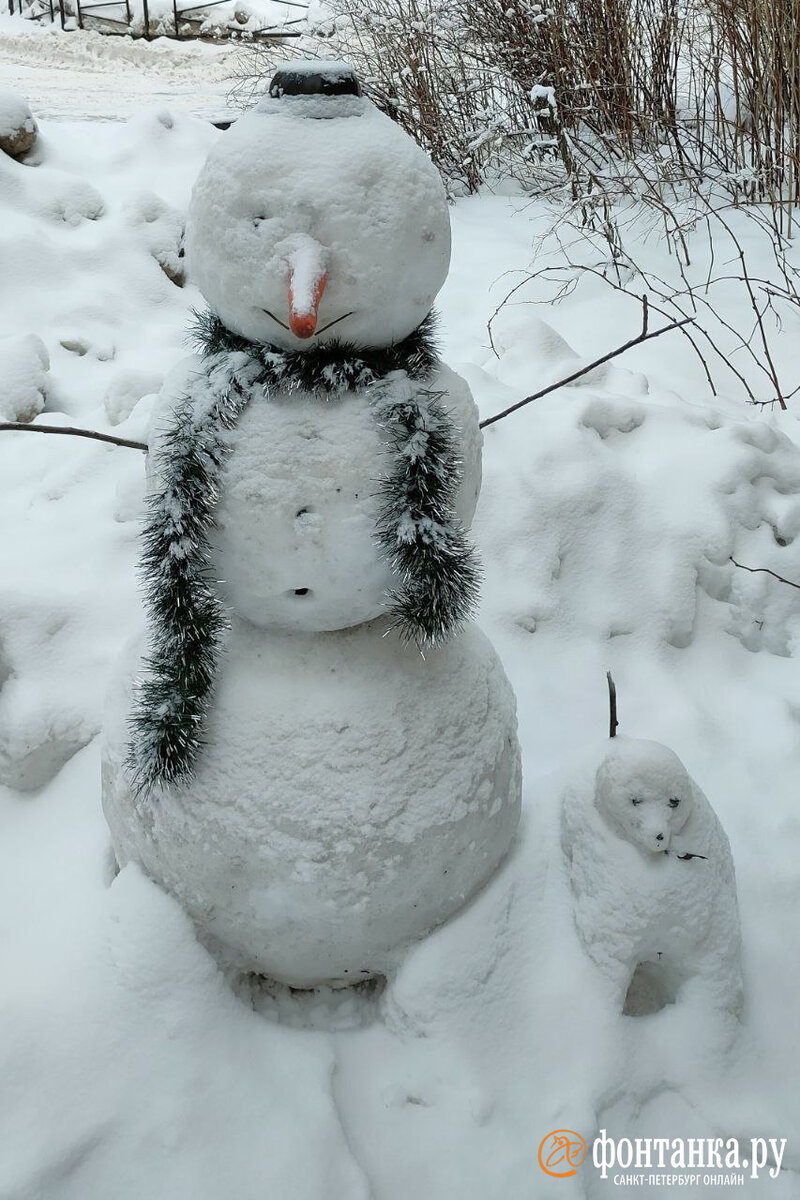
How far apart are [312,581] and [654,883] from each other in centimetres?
68

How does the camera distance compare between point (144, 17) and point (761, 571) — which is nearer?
point (761, 571)

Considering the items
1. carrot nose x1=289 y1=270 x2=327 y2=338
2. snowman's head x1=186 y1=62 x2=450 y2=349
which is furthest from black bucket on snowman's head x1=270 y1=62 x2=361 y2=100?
carrot nose x1=289 y1=270 x2=327 y2=338

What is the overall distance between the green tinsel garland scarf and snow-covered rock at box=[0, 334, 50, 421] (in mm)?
1843

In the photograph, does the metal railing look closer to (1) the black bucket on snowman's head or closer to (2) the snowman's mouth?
(1) the black bucket on snowman's head

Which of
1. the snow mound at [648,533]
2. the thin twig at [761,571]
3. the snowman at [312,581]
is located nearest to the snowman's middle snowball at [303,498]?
the snowman at [312,581]

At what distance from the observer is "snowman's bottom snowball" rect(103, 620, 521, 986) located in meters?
1.33

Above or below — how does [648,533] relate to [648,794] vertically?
below

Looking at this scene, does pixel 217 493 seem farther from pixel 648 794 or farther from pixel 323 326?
pixel 648 794

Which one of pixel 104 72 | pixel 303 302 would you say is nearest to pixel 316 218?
pixel 303 302

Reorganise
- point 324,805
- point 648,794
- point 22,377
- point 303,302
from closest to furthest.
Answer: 1. point 303,302
2. point 324,805
3. point 648,794
4. point 22,377

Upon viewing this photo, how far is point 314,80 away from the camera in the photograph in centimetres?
120

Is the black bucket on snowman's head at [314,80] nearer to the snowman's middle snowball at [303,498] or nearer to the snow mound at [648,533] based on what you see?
the snowman's middle snowball at [303,498]

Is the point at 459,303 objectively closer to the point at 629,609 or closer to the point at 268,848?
the point at 629,609

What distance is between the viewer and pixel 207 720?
1.35m
